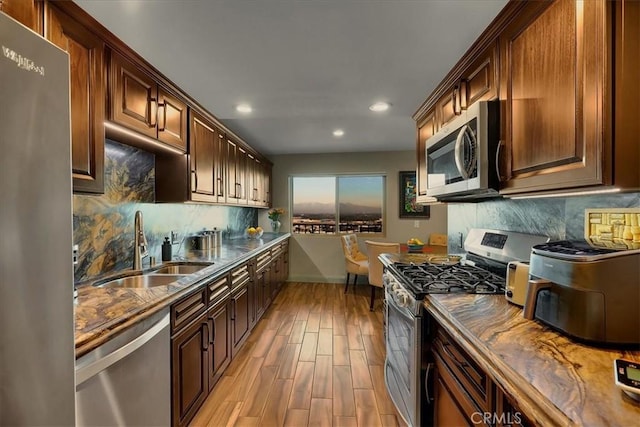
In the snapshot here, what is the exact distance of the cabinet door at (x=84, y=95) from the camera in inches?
50.3

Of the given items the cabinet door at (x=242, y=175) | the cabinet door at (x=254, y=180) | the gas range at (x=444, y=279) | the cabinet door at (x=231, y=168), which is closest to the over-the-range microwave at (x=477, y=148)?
the gas range at (x=444, y=279)

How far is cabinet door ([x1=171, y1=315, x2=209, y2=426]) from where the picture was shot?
1.58 metres

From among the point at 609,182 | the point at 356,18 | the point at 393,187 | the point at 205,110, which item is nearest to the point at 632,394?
the point at 609,182

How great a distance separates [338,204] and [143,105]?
3.94 metres

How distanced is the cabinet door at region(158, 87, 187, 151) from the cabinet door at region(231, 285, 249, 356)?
1.36 metres

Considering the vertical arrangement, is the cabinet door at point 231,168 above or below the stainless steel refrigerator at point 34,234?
above

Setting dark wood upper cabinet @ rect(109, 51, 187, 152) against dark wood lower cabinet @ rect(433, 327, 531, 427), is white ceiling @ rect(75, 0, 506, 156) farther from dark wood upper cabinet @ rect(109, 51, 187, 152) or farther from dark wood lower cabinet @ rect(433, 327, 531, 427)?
dark wood lower cabinet @ rect(433, 327, 531, 427)

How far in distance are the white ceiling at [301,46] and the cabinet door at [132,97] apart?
0.52ft

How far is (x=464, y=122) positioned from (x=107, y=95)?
1.93 metres

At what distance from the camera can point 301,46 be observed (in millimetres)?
1724

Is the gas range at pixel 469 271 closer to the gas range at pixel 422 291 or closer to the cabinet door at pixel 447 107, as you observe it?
the gas range at pixel 422 291

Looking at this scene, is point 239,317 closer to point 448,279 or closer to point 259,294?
point 259,294

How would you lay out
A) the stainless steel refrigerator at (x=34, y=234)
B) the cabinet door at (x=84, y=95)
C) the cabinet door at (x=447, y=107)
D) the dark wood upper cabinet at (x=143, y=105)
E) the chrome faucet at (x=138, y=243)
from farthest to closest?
the chrome faucet at (x=138, y=243) < the cabinet door at (x=447, y=107) < the dark wood upper cabinet at (x=143, y=105) < the cabinet door at (x=84, y=95) < the stainless steel refrigerator at (x=34, y=234)

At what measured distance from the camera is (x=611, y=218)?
111cm
